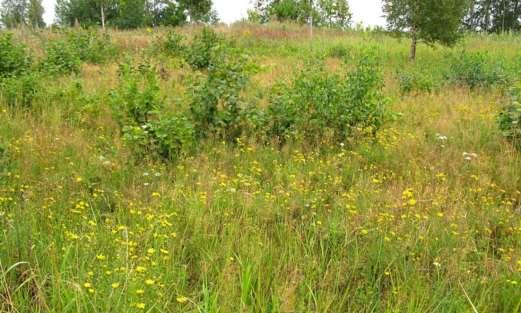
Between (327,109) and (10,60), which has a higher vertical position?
(10,60)

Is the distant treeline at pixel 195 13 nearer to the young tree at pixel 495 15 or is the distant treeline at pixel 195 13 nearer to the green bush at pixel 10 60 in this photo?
the young tree at pixel 495 15

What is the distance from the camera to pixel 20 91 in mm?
6840

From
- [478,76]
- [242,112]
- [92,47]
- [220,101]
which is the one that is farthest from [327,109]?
[92,47]

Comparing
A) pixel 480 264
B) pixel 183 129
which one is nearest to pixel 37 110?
pixel 183 129

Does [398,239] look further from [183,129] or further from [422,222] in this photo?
[183,129]

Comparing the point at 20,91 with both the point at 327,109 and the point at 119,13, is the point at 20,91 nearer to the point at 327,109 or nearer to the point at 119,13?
the point at 327,109

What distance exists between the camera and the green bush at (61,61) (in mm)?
10001

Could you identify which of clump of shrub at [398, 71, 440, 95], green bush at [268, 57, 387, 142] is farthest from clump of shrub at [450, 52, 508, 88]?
green bush at [268, 57, 387, 142]

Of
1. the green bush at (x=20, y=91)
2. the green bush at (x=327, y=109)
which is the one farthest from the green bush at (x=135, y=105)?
the green bush at (x=20, y=91)

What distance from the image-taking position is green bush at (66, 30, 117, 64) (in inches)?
489

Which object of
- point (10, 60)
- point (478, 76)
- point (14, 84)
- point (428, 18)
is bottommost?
point (14, 84)

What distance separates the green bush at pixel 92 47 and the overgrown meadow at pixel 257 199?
4.73 m

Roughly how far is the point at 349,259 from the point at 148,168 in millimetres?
2481

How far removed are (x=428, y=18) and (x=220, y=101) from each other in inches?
409
